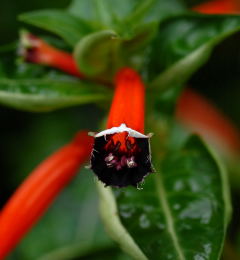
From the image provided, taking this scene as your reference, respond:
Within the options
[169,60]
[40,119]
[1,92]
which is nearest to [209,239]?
[169,60]

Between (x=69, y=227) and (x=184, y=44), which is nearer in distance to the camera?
(x=184, y=44)

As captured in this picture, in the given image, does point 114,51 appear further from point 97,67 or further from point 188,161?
point 188,161

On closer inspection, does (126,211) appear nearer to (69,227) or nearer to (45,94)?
(45,94)

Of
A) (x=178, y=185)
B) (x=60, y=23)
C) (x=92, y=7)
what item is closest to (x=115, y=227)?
(x=178, y=185)

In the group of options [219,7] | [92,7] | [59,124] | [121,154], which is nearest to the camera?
[121,154]

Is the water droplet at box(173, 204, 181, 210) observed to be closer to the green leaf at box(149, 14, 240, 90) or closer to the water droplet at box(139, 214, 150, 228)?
the water droplet at box(139, 214, 150, 228)

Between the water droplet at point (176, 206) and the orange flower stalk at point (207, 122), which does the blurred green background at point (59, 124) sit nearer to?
the orange flower stalk at point (207, 122)

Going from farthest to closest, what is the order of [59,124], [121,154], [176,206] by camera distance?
[59,124], [176,206], [121,154]

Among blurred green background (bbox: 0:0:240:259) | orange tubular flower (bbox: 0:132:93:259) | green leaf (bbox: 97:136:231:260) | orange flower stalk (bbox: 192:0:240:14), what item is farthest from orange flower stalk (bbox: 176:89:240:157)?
orange tubular flower (bbox: 0:132:93:259)
